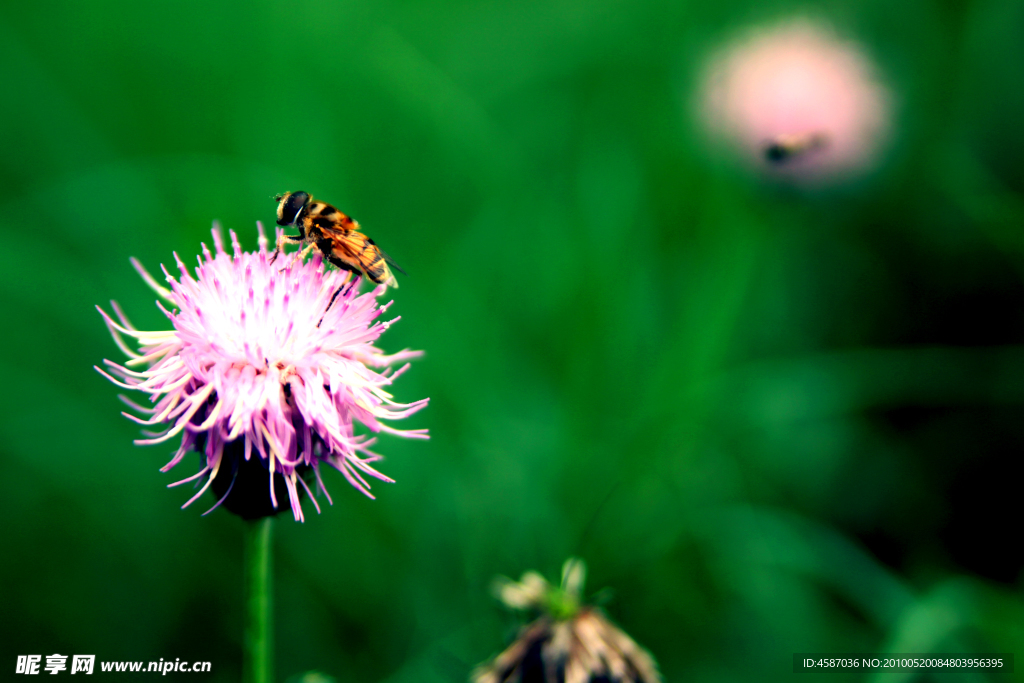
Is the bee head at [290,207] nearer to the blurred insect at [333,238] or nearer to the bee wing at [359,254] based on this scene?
the blurred insect at [333,238]

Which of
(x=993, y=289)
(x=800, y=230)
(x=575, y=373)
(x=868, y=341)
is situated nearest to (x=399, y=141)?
(x=575, y=373)

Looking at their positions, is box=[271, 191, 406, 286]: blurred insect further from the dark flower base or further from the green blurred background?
the green blurred background

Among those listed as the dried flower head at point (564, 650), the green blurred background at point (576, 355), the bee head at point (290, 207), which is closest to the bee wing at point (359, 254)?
the bee head at point (290, 207)

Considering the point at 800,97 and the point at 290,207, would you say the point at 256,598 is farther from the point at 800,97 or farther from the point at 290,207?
the point at 800,97

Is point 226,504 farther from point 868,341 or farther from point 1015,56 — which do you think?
point 1015,56

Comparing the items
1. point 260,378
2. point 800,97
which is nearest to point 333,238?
point 260,378

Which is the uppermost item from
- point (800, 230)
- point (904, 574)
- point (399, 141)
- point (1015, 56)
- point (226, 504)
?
point (399, 141)

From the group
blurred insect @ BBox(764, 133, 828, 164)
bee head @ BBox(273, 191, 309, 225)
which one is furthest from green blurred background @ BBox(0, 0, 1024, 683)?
bee head @ BBox(273, 191, 309, 225)
